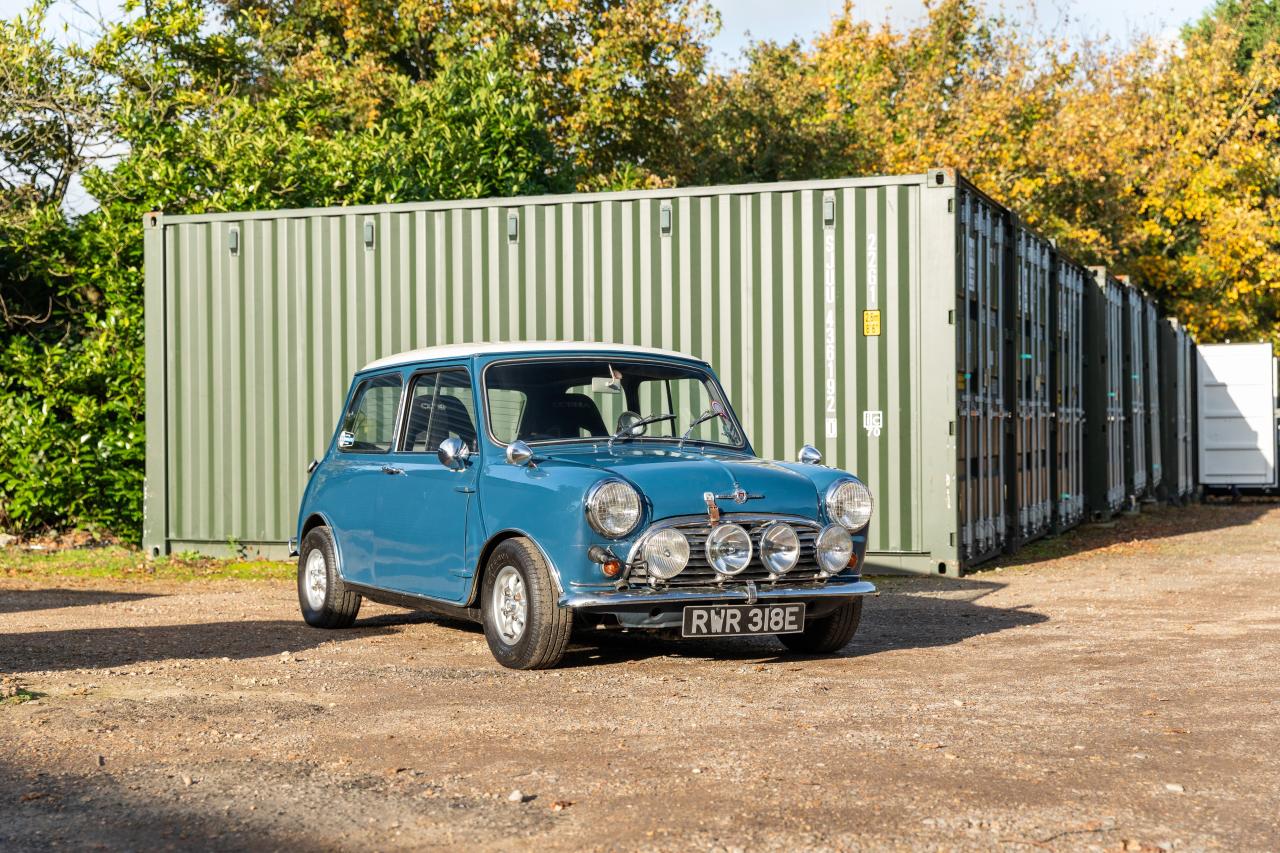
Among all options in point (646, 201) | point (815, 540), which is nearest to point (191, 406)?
point (646, 201)

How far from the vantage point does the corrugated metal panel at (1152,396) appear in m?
23.3

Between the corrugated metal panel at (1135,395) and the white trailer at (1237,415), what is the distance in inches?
192

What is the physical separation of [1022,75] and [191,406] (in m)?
25.0

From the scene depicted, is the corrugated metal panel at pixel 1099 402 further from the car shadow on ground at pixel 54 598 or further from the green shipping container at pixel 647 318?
the car shadow on ground at pixel 54 598

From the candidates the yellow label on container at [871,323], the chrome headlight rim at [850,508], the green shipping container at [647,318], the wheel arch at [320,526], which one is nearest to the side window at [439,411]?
the wheel arch at [320,526]

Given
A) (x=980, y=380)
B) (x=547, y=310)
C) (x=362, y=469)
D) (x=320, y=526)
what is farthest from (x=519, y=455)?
(x=980, y=380)

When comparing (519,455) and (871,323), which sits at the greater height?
(871,323)

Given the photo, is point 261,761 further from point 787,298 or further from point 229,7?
point 229,7

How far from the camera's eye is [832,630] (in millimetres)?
8398

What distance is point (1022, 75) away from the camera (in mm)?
35500

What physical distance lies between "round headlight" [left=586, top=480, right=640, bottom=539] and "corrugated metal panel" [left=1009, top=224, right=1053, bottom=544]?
8.30 metres

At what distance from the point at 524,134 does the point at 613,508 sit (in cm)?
1365

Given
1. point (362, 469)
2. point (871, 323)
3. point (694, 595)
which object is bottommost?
point (694, 595)

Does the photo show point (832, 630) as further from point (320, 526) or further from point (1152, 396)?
point (1152, 396)
